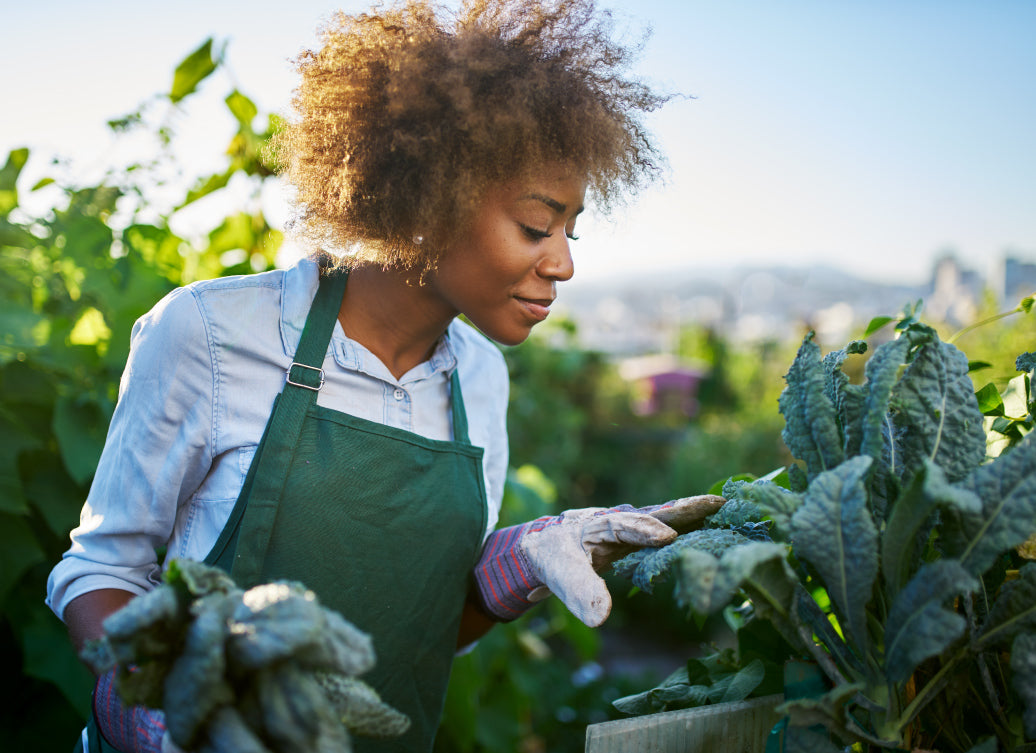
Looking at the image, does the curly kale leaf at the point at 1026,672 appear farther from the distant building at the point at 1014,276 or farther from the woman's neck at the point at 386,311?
the distant building at the point at 1014,276

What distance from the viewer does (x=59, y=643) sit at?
1656 millimetres

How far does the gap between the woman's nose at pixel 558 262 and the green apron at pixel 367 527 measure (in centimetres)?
35

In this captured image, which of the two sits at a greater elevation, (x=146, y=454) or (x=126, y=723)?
(x=146, y=454)

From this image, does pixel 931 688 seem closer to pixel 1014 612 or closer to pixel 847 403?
pixel 1014 612

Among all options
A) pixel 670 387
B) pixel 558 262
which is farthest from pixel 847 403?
pixel 670 387

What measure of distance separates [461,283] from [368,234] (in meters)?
0.18

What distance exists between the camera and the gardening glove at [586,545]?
0.98 metres

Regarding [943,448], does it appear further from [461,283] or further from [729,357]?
[729,357]

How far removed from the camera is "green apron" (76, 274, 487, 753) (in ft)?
3.64

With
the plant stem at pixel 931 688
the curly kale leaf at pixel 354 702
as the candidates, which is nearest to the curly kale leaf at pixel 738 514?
the plant stem at pixel 931 688

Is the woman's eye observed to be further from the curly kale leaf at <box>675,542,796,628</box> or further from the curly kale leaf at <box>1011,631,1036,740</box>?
the curly kale leaf at <box>1011,631,1036,740</box>

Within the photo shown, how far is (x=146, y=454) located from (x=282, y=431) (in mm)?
194

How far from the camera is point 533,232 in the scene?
3.84ft

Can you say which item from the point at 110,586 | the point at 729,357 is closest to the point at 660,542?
the point at 110,586
